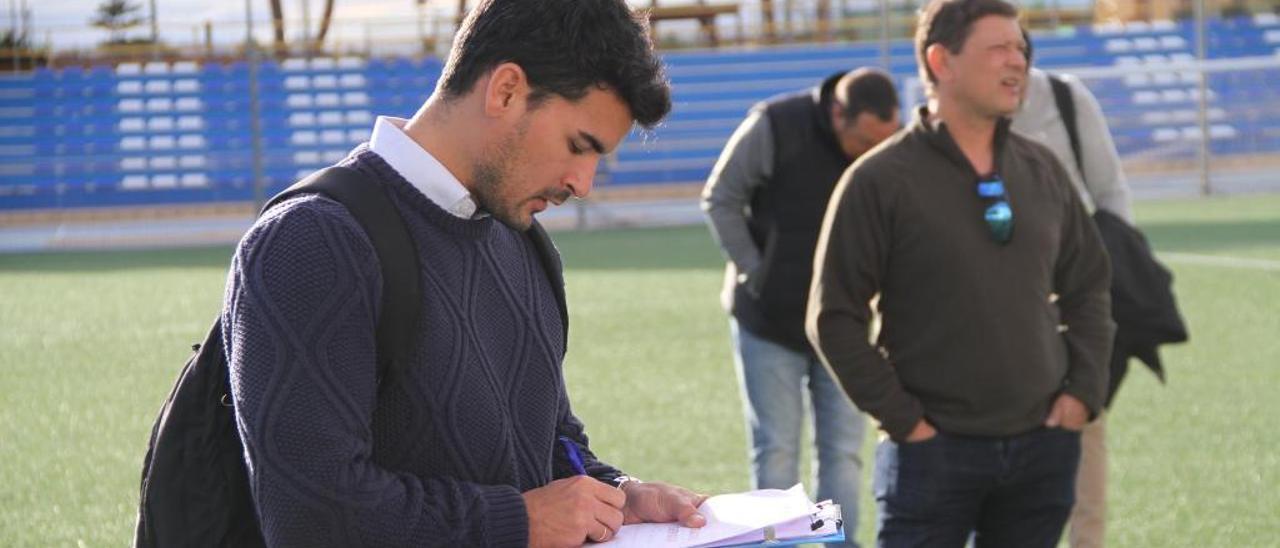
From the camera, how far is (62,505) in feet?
23.5

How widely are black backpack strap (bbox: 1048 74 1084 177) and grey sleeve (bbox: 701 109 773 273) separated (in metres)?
0.94

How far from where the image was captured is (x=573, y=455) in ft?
8.89

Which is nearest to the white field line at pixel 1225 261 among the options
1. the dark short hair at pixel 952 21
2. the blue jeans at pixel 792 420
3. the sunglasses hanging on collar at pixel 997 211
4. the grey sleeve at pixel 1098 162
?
the blue jeans at pixel 792 420

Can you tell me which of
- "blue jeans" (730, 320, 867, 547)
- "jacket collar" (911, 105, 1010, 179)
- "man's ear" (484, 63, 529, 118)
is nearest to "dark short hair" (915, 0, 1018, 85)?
"jacket collar" (911, 105, 1010, 179)

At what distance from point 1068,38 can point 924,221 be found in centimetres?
2816

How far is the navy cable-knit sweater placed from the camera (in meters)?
2.13

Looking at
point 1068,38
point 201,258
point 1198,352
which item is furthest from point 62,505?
point 1068,38

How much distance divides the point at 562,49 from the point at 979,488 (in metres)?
2.37

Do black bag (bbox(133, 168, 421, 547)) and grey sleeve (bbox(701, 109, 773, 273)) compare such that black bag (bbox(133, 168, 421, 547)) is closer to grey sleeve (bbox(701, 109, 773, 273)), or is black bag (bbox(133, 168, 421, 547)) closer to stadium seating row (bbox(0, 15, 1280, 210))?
grey sleeve (bbox(701, 109, 773, 273))

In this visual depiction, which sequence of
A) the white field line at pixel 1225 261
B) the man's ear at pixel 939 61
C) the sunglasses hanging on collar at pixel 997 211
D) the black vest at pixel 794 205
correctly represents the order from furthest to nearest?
the white field line at pixel 1225 261 < the black vest at pixel 794 205 < the man's ear at pixel 939 61 < the sunglasses hanging on collar at pixel 997 211

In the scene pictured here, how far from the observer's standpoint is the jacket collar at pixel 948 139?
4.34 meters

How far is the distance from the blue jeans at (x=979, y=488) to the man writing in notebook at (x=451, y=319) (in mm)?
1920

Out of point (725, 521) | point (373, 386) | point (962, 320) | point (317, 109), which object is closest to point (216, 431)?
point (373, 386)

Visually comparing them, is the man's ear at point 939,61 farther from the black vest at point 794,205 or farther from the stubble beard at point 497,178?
the stubble beard at point 497,178
